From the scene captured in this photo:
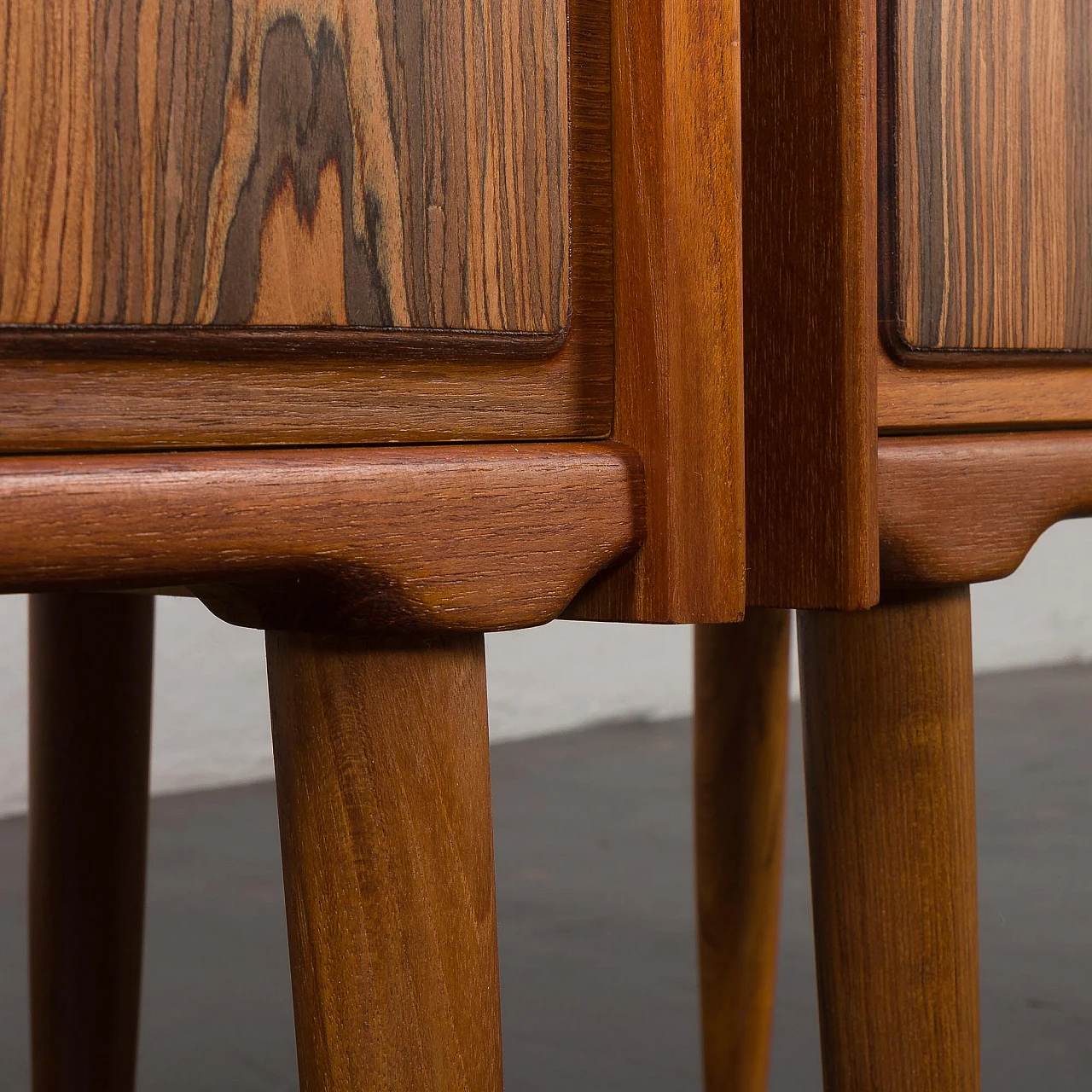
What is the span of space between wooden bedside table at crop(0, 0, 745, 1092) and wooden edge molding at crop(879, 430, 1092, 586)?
0.07m

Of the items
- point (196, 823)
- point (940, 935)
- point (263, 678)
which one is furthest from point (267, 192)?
point (263, 678)

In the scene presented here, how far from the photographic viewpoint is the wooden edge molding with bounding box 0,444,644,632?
24 cm

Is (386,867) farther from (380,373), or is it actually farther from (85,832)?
(85,832)

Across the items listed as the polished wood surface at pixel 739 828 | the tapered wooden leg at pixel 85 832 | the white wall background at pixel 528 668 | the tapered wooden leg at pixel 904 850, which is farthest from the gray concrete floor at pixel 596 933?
the tapered wooden leg at pixel 904 850

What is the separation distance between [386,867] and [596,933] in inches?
38.9

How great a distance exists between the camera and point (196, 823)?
1689 mm

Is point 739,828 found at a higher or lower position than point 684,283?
lower

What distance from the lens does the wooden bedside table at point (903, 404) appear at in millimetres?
321

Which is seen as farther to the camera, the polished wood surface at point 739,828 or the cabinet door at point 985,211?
the polished wood surface at point 739,828

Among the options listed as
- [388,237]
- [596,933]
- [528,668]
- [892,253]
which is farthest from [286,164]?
[528,668]

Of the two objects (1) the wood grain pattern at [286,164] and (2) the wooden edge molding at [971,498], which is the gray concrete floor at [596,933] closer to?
(2) the wooden edge molding at [971,498]

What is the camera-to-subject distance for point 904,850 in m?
0.39

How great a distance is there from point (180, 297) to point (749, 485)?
5.2 inches

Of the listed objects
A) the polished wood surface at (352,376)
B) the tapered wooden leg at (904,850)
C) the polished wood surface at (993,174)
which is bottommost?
the tapered wooden leg at (904,850)
